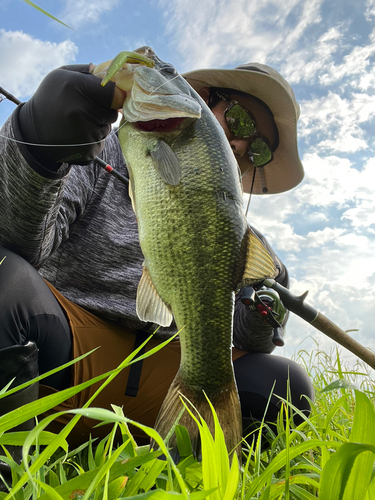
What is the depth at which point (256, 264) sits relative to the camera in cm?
159

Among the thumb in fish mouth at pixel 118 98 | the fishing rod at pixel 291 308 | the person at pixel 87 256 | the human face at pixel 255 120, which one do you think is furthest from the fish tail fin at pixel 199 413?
the human face at pixel 255 120

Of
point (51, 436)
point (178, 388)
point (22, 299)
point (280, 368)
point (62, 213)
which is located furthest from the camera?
point (280, 368)

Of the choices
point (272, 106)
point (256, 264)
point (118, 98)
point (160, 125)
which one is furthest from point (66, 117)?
point (272, 106)

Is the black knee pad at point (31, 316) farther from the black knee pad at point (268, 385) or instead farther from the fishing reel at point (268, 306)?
the black knee pad at point (268, 385)

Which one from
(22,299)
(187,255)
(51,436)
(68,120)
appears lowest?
(51,436)

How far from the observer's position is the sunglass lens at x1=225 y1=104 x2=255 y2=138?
3.11 m

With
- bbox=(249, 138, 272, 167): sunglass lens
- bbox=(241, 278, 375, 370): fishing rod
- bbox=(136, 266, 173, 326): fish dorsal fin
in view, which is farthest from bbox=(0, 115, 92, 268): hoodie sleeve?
bbox=(249, 138, 272, 167): sunglass lens

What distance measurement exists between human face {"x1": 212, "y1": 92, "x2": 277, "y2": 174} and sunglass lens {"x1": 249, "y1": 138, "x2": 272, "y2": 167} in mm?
30

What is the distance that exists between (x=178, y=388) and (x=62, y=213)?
1.26 meters

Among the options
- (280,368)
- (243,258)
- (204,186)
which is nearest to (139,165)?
(204,186)

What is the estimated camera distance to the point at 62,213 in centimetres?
222

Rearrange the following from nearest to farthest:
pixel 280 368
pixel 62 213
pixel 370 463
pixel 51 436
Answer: pixel 370 463 < pixel 51 436 < pixel 62 213 < pixel 280 368

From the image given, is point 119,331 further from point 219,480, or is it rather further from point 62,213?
point 219,480

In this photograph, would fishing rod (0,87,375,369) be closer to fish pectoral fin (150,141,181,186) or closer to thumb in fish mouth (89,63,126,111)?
thumb in fish mouth (89,63,126,111)
